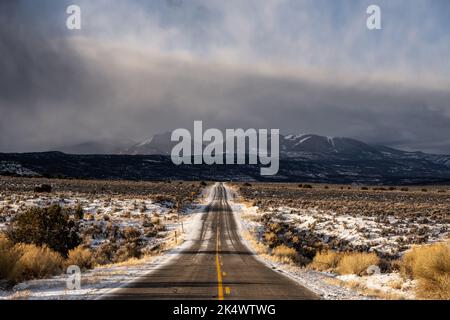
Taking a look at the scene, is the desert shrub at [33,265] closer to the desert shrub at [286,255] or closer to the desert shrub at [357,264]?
the desert shrub at [286,255]

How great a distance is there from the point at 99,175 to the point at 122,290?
16055 centimetres

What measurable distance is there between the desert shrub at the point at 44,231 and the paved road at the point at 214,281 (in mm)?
7505

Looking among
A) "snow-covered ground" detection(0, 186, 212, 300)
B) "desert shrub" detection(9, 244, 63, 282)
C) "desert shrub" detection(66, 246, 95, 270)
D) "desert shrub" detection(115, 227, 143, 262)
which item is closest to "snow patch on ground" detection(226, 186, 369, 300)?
"snow-covered ground" detection(0, 186, 212, 300)

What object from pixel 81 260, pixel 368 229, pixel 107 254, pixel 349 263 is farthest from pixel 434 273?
pixel 368 229

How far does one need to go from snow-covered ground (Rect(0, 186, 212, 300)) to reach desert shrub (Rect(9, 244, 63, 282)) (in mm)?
553

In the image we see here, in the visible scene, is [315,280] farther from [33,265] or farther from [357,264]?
[33,265]

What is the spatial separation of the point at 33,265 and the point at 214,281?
23.0 feet

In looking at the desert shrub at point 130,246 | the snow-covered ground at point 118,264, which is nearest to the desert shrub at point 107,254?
the desert shrub at point 130,246

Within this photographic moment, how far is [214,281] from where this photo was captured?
15.8 metres

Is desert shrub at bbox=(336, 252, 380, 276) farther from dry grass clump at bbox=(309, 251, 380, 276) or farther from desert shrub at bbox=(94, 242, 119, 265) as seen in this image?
desert shrub at bbox=(94, 242, 119, 265)

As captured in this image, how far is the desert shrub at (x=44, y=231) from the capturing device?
25.2 m

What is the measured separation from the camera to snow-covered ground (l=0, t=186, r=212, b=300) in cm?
1257
